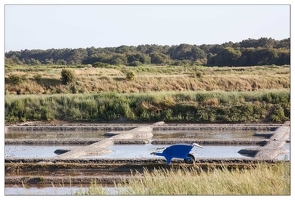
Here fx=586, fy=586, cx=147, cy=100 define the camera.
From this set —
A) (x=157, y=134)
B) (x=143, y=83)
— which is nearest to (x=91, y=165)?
(x=157, y=134)

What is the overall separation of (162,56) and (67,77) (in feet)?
54.9

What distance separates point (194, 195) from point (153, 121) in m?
11.3

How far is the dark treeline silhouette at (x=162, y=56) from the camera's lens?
69.3 feet

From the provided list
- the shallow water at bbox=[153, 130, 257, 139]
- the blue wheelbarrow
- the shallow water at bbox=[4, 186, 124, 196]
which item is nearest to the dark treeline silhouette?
the shallow water at bbox=[153, 130, 257, 139]

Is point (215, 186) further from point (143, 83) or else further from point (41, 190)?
point (143, 83)

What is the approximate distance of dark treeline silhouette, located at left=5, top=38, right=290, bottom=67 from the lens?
21125mm

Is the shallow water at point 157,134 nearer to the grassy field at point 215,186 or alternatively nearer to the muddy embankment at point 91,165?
the muddy embankment at point 91,165

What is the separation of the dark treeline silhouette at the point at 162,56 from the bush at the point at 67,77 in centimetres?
81

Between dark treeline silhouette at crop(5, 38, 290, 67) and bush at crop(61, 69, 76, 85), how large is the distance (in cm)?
81

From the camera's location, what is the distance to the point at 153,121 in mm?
17469

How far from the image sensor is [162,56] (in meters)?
42.7

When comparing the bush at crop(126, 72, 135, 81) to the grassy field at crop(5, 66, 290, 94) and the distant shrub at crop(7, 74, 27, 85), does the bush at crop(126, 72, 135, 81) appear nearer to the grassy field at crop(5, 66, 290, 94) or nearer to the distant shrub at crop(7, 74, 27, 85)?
the grassy field at crop(5, 66, 290, 94)

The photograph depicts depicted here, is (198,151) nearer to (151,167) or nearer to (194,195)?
(151,167)

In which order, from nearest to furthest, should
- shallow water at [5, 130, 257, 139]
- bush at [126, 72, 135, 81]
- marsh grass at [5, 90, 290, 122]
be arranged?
shallow water at [5, 130, 257, 139], marsh grass at [5, 90, 290, 122], bush at [126, 72, 135, 81]
